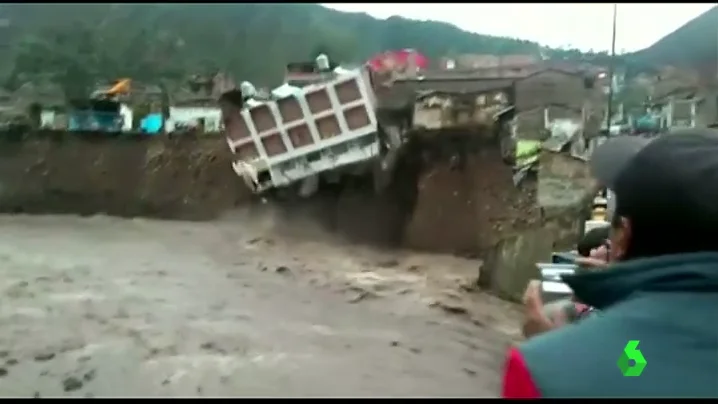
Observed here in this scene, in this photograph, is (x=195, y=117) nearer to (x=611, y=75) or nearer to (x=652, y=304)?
(x=611, y=75)

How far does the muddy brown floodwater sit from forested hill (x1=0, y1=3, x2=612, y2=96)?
0.38 meters

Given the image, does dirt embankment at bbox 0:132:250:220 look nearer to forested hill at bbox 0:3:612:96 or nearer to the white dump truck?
the white dump truck

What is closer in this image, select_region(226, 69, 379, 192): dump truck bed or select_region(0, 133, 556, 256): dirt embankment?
select_region(0, 133, 556, 256): dirt embankment

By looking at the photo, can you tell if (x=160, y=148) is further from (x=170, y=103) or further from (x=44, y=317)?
(x=44, y=317)

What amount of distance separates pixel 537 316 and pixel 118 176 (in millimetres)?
1595

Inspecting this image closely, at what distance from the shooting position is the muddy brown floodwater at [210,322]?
5.36 feet

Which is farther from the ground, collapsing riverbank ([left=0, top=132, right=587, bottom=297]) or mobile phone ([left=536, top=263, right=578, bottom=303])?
mobile phone ([left=536, top=263, right=578, bottom=303])

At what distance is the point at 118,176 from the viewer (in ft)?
6.71

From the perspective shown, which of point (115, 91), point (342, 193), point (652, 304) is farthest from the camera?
point (342, 193)

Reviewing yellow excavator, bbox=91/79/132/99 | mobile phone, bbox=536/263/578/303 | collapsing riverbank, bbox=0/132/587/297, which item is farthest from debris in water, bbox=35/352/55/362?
mobile phone, bbox=536/263/578/303

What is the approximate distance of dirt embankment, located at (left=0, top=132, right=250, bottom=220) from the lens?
5.94 ft

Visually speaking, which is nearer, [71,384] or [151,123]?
[71,384]

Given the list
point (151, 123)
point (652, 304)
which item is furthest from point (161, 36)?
point (652, 304)

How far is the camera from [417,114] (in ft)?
8.27
